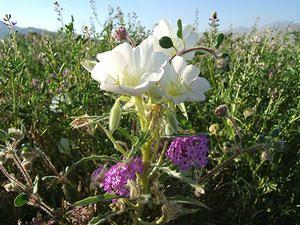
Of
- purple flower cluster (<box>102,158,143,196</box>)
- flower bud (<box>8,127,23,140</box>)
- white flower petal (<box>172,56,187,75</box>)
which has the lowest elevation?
purple flower cluster (<box>102,158,143,196</box>)

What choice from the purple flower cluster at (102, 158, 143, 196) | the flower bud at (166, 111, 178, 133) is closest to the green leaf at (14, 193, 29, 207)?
the purple flower cluster at (102, 158, 143, 196)

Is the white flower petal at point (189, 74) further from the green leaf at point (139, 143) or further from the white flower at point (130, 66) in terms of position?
the green leaf at point (139, 143)

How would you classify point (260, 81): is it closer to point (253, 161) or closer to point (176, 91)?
point (253, 161)

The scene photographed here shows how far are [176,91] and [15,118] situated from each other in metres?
1.30

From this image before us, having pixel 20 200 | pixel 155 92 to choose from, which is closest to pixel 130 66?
pixel 155 92

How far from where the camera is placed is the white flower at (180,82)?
1267 mm

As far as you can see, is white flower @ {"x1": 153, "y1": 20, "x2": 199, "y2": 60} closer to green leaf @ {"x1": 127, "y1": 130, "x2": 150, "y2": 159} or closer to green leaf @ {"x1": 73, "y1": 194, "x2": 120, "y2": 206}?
green leaf @ {"x1": 127, "y1": 130, "x2": 150, "y2": 159}

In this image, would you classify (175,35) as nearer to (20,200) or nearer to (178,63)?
(178,63)

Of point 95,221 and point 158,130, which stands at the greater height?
point 158,130

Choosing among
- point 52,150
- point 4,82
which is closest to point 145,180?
point 52,150

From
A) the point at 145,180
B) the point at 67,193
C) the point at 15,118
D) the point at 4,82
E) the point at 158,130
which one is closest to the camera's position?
the point at 158,130

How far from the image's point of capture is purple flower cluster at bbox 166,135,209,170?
154 centimetres

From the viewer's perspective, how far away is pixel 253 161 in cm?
213

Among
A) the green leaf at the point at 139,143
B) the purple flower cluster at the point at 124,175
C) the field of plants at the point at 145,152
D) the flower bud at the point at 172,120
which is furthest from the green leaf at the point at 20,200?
the flower bud at the point at 172,120
